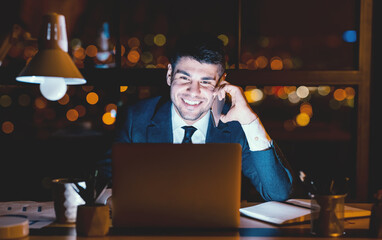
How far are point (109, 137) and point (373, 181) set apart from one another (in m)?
1.99

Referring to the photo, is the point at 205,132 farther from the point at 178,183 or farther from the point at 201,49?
the point at 178,183

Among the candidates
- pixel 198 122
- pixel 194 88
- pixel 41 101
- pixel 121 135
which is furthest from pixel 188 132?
pixel 41 101

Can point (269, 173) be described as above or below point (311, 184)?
below

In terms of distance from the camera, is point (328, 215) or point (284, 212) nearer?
point (328, 215)

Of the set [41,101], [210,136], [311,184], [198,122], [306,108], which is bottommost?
[311,184]

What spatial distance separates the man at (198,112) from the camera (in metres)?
2.57

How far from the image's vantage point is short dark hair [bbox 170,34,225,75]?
2633 mm

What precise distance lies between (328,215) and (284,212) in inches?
12.2

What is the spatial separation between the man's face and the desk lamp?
3.06 ft

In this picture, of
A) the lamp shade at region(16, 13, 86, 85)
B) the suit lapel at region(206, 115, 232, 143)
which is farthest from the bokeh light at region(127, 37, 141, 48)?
the lamp shade at region(16, 13, 86, 85)

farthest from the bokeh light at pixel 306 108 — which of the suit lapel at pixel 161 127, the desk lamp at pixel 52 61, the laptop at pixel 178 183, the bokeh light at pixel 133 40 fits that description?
the laptop at pixel 178 183

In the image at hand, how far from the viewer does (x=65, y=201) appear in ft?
4.91

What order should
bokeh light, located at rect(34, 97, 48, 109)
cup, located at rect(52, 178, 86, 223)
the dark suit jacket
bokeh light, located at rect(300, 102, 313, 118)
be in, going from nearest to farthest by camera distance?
1. cup, located at rect(52, 178, 86, 223)
2. the dark suit jacket
3. bokeh light, located at rect(34, 97, 48, 109)
4. bokeh light, located at rect(300, 102, 313, 118)

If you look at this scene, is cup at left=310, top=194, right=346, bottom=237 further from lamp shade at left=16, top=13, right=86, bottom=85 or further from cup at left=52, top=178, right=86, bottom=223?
lamp shade at left=16, top=13, right=86, bottom=85
